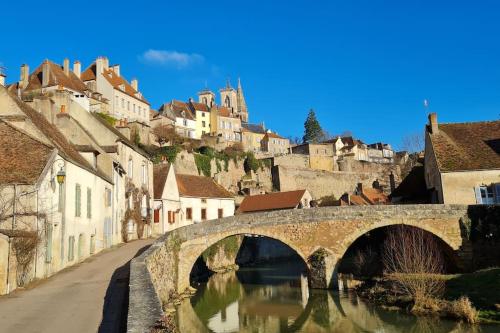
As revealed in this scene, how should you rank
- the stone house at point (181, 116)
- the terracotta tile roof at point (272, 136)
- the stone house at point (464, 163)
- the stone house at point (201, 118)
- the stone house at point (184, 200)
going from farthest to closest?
the terracotta tile roof at point (272, 136)
the stone house at point (201, 118)
the stone house at point (181, 116)
the stone house at point (184, 200)
the stone house at point (464, 163)

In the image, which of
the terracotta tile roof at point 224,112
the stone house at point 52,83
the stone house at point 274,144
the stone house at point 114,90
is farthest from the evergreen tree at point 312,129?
the stone house at point 52,83

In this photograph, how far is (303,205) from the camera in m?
43.0

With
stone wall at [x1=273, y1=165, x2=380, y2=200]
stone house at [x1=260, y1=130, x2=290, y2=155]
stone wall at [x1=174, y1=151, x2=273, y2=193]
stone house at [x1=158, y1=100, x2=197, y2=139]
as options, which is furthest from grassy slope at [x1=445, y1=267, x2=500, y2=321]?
stone house at [x1=260, y1=130, x2=290, y2=155]

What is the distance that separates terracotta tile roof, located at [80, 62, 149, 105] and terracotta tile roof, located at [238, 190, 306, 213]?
18.5 metres

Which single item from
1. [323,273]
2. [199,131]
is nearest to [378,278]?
[323,273]

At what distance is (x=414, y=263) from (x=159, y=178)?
742 inches

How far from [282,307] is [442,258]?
10446mm

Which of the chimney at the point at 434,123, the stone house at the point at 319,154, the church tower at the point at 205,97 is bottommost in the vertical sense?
the chimney at the point at 434,123

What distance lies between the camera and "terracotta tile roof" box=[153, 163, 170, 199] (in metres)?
31.9

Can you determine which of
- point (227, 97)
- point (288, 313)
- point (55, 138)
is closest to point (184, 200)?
point (288, 313)

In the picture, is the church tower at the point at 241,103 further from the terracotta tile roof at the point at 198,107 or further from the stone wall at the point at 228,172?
the stone wall at the point at 228,172

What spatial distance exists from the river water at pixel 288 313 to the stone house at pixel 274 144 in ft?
171

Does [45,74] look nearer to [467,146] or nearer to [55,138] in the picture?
[55,138]

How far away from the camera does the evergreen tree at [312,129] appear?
297 ft
